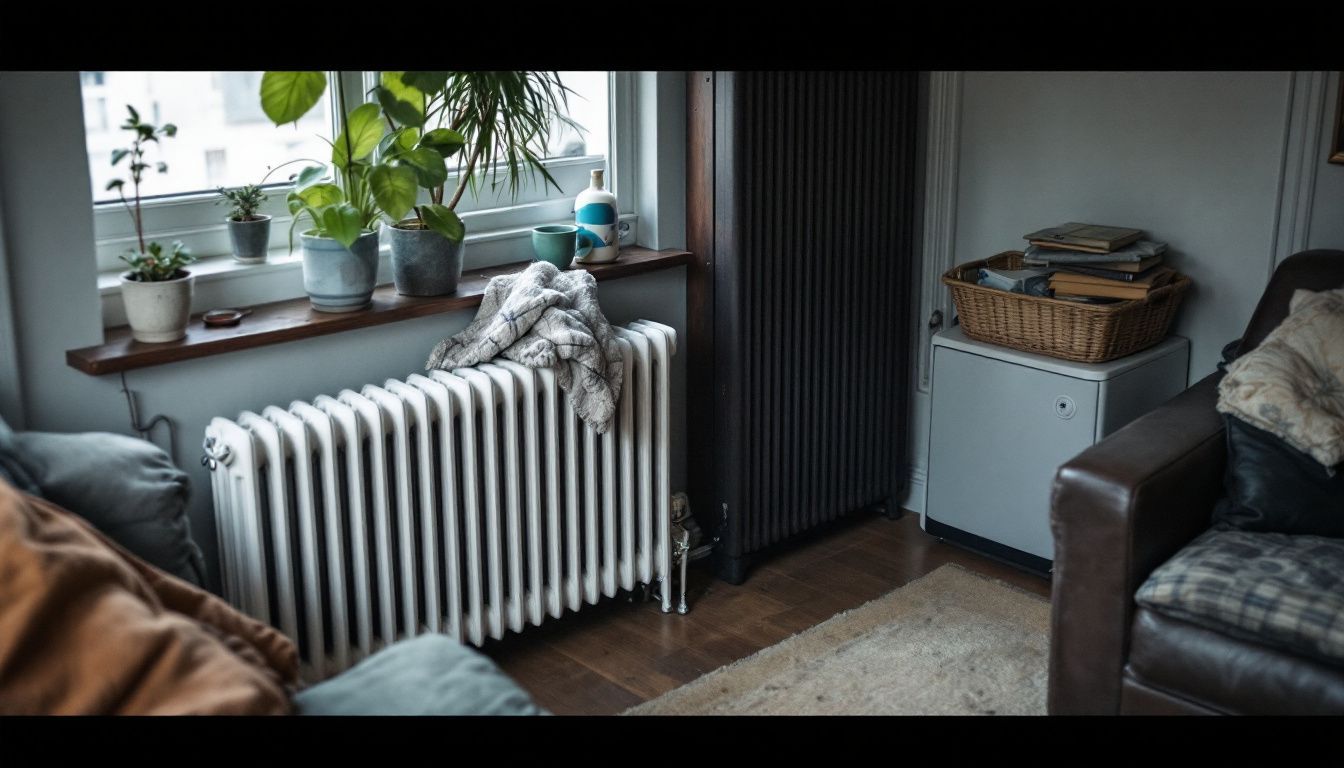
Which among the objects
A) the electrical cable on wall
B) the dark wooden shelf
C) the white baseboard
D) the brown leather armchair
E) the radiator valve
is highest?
the dark wooden shelf

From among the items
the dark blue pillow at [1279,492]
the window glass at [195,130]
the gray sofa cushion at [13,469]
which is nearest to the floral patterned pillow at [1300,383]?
the dark blue pillow at [1279,492]

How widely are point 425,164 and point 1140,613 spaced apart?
4.97 ft

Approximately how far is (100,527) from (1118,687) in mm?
1669

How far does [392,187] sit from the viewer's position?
239 centimetres

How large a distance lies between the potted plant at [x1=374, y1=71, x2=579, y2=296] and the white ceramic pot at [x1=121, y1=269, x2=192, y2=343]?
0.40m

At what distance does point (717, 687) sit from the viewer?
2.61m

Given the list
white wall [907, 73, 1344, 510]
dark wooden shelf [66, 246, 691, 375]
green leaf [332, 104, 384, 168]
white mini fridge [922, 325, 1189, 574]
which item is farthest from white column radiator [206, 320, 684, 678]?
white wall [907, 73, 1344, 510]

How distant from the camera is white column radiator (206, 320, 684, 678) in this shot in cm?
228

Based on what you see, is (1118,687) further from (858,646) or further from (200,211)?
(200,211)

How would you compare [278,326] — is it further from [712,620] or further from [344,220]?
[712,620]

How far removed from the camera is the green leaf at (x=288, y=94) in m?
2.23

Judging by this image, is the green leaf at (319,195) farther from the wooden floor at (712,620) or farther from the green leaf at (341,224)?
the wooden floor at (712,620)

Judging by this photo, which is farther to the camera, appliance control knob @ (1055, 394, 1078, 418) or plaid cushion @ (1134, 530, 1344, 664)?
appliance control knob @ (1055, 394, 1078, 418)

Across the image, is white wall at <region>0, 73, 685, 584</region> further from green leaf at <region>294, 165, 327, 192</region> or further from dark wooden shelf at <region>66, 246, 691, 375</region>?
green leaf at <region>294, 165, 327, 192</region>
